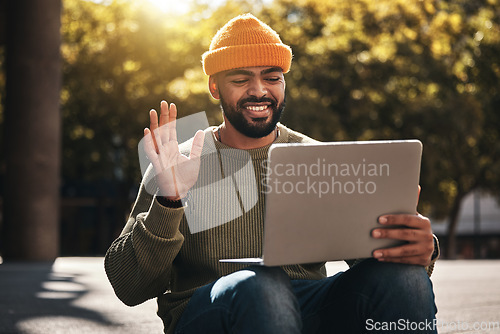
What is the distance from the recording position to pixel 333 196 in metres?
2.27

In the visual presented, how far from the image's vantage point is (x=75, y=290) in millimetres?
8195

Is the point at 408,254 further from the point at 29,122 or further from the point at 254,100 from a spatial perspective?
the point at 29,122

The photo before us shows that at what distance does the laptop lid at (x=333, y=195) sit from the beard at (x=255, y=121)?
78 centimetres

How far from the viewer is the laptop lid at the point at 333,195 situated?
2.19 m

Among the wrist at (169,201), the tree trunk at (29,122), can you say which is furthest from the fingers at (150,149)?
the tree trunk at (29,122)

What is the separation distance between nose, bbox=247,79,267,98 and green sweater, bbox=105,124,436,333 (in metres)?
0.23

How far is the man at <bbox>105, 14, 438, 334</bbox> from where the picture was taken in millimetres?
2332

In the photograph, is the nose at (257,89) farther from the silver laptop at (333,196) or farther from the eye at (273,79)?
the silver laptop at (333,196)

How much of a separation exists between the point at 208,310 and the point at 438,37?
77.2 feet

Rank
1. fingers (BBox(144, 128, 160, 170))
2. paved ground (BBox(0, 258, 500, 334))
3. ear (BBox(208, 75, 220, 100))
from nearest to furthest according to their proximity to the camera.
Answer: fingers (BBox(144, 128, 160, 170)) → ear (BBox(208, 75, 220, 100)) → paved ground (BBox(0, 258, 500, 334))

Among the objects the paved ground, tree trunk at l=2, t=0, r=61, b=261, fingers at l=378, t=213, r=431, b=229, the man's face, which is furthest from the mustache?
tree trunk at l=2, t=0, r=61, b=261

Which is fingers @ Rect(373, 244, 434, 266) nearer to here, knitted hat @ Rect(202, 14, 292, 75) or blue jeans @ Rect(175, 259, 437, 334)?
blue jeans @ Rect(175, 259, 437, 334)

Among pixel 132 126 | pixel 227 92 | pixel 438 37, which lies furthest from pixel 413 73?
pixel 227 92

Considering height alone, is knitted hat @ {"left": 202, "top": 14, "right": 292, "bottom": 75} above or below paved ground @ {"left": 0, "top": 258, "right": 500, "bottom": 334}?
above
